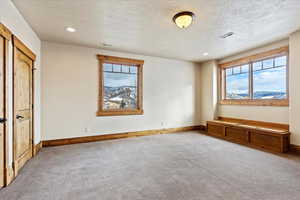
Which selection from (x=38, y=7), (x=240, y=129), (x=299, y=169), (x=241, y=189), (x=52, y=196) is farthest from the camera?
(x=240, y=129)

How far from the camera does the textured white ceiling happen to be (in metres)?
2.41

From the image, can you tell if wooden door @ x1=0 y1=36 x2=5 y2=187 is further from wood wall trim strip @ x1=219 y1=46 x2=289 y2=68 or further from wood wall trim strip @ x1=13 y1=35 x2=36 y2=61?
wood wall trim strip @ x1=219 y1=46 x2=289 y2=68

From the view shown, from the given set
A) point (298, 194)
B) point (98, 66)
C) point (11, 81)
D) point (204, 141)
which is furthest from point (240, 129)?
point (11, 81)

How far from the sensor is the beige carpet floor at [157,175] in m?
1.95

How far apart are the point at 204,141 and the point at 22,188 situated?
13.7ft

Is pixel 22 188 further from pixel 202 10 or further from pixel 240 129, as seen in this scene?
pixel 240 129

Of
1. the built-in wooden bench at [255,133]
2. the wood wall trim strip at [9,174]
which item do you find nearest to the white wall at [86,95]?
the built-in wooden bench at [255,133]

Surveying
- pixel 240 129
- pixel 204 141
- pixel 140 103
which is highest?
pixel 140 103

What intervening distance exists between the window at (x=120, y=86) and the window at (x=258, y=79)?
3.19 metres

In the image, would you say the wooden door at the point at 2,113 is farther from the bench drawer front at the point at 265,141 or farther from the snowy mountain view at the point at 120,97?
the bench drawer front at the point at 265,141

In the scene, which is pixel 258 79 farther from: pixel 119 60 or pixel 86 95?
pixel 86 95

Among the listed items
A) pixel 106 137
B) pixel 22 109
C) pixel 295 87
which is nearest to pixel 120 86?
pixel 106 137

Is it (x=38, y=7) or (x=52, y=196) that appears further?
(x=38, y=7)

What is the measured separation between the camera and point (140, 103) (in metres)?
5.16
